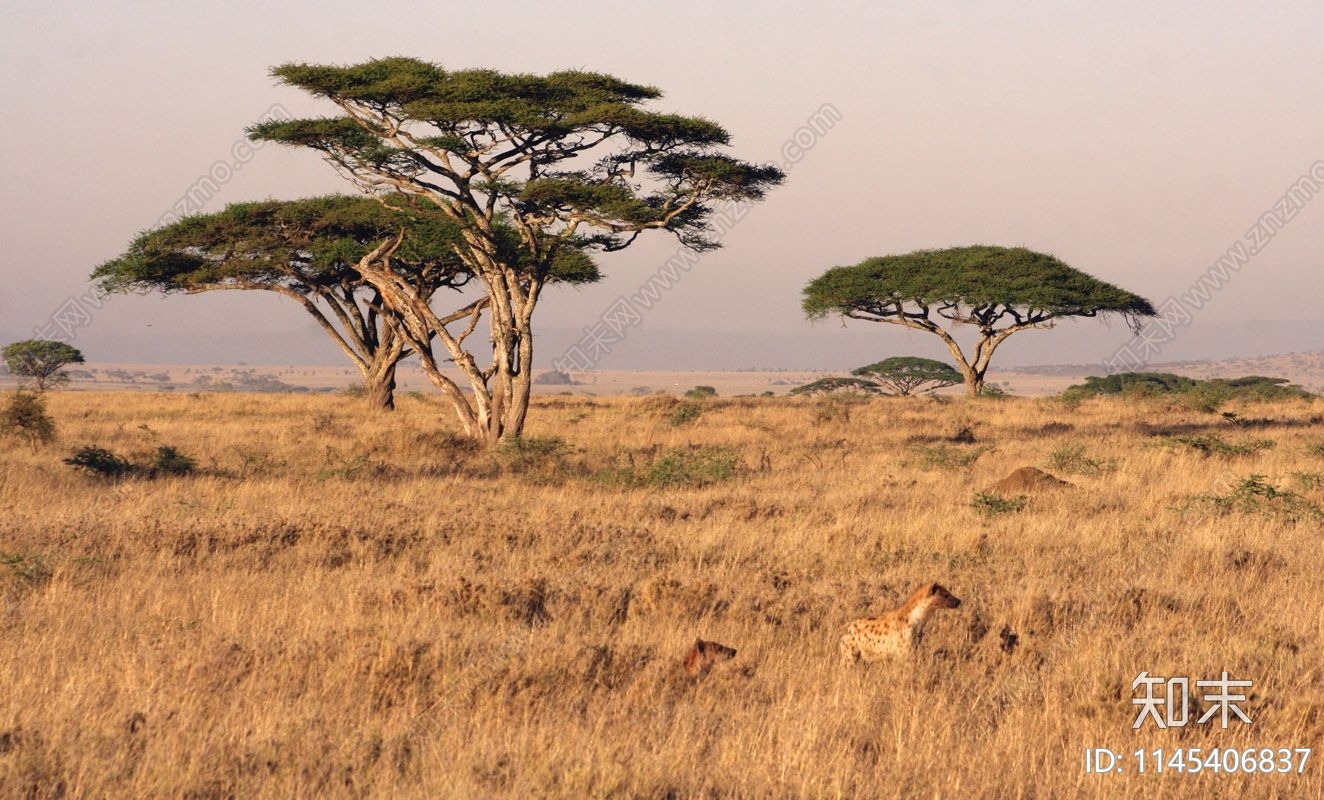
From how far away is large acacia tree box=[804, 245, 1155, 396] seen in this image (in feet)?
138

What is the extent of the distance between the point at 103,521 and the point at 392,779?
22.8 ft

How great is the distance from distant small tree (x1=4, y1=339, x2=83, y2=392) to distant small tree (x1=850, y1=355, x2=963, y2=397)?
43.9 m

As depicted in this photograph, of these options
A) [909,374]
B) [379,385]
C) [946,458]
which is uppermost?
[909,374]

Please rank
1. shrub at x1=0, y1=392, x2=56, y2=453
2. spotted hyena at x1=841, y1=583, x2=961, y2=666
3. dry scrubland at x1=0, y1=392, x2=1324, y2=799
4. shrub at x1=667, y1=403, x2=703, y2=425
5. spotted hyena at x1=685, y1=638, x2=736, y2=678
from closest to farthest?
dry scrubland at x1=0, y1=392, x2=1324, y2=799 < spotted hyena at x1=685, y1=638, x2=736, y2=678 < spotted hyena at x1=841, y1=583, x2=961, y2=666 < shrub at x1=0, y1=392, x2=56, y2=453 < shrub at x1=667, y1=403, x2=703, y2=425

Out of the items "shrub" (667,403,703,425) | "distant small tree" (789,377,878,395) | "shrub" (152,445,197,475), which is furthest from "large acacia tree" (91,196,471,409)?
"distant small tree" (789,377,878,395)

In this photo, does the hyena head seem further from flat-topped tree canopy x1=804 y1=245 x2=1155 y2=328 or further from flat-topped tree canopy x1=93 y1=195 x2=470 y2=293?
flat-topped tree canopy x1=804 y1=245 x2=1155 y2=328

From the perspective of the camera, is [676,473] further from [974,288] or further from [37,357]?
[37,357]

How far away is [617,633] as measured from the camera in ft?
23.3

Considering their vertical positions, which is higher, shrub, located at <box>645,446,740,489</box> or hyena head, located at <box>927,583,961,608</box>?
hyena head, located at <box>927,583,961,608</box>

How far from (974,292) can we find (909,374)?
28.2m

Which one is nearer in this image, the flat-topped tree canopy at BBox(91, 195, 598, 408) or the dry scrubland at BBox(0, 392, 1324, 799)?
the dry scrubland at BBox(0, 392, 1324, 799)

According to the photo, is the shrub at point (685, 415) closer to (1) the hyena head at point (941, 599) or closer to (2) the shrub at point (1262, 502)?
(2) the shrub at point (1262, 502)

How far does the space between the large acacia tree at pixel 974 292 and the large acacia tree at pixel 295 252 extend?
18.2 meters

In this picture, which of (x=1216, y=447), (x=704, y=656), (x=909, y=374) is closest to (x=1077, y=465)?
(x=1216, y=447)
